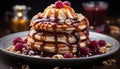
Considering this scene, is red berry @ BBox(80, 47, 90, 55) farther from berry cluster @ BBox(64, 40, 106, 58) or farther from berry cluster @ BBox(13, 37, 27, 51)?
berry cluster @ BBox(13, 37, 27, 51)

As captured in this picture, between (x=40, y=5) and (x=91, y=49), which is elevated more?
(x=91, y=49)

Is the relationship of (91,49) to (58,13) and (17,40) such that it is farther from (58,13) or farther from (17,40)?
(17,40)

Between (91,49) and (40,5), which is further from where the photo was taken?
(40,5)

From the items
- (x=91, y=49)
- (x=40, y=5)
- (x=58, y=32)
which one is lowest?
(x=40, y=5)

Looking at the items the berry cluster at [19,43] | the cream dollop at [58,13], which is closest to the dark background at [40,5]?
the berry cluster at [19,43]

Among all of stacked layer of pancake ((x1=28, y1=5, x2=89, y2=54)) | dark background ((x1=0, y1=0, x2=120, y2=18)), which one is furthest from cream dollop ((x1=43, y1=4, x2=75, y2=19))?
dark background ((x1=0, y1=0, x2=120, y2=18))

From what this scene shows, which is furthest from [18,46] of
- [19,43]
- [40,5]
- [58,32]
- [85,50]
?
[40,5]

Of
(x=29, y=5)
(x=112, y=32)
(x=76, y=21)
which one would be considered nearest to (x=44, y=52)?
(x=76, y=21)

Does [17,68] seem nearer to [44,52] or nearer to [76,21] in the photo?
[44,52]

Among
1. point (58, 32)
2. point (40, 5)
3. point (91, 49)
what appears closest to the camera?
point (58, 32)
